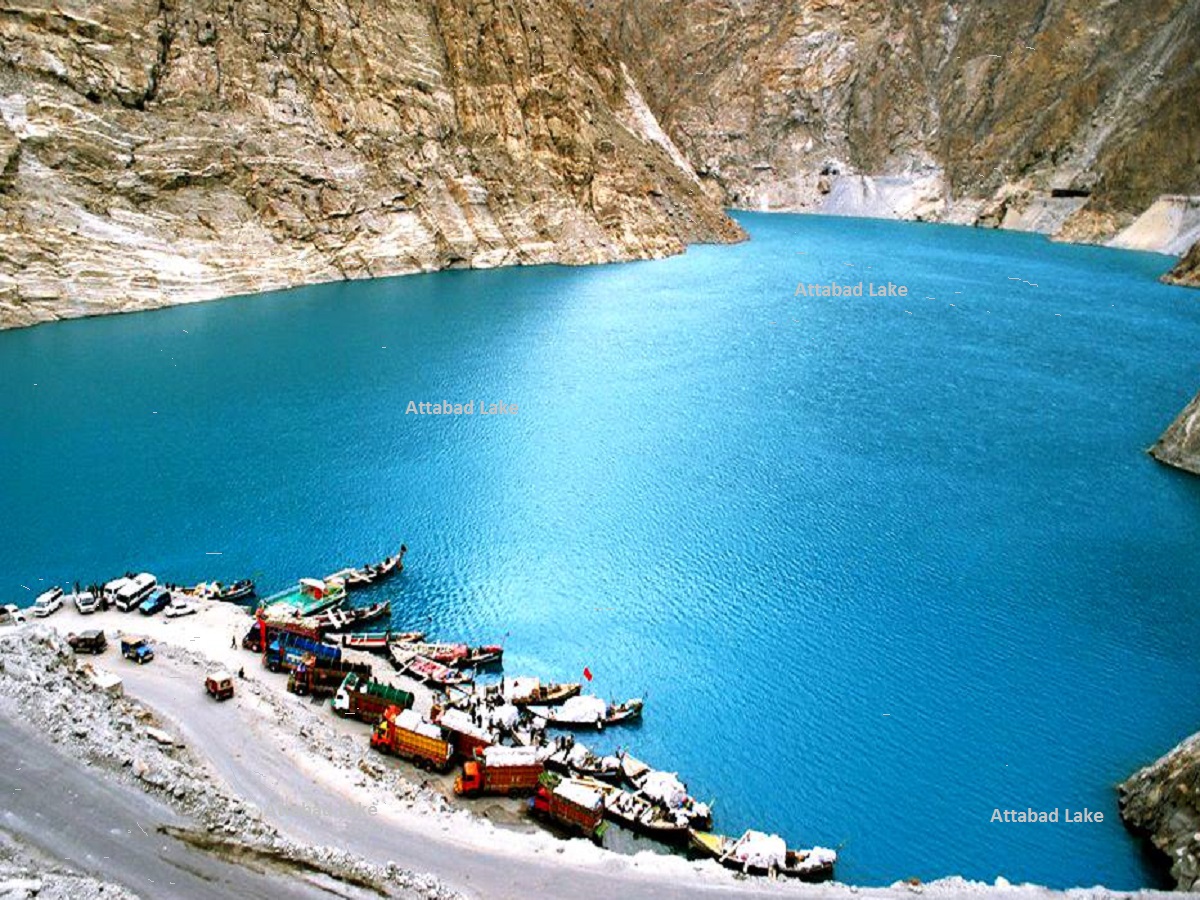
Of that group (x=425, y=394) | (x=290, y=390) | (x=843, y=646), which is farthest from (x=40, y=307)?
(x=843, y=646)

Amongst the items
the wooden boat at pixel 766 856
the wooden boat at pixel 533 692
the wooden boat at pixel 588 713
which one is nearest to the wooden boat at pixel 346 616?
the wooden boat at pixel 533 692

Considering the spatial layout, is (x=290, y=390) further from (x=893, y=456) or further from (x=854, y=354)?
(x=854, y=354)

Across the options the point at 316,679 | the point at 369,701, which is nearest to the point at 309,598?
the point at 316,679

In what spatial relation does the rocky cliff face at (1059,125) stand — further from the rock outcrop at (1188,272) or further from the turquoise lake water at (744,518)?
the turquoise lake water at (744,518)

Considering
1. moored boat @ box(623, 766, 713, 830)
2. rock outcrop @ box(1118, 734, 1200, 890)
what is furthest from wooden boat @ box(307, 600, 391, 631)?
rock outcrop @ box(1118, 734, 1200, 890)

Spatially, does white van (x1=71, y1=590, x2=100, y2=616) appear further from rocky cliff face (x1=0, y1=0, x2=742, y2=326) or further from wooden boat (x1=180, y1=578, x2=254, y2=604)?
rocky cliff face (x1=0, y1=0, x2=742, y2=326)

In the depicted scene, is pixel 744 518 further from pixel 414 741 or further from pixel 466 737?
pixel 414 741
